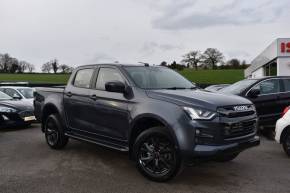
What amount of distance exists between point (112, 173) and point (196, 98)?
193 centimetres

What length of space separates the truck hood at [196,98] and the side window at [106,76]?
96 cm

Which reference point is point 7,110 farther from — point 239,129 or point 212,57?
point 212,57

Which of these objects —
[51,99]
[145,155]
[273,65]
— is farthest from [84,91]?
[273,65]

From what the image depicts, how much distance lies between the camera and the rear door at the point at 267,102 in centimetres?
961

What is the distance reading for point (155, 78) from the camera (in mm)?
6371

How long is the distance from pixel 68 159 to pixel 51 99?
156 cm

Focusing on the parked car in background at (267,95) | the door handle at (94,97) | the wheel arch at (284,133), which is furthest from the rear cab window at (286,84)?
the door handle at (94,97)

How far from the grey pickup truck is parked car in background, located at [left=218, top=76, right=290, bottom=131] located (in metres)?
3.52

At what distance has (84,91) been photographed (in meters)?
6.82

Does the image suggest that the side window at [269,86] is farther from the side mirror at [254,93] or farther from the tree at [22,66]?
the tree at [22,66]

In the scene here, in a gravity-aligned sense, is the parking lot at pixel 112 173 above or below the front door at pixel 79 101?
below

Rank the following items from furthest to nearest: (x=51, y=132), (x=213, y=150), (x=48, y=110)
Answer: (x=48, y=110) → (x=51, y=132) → (x=213, y=150)

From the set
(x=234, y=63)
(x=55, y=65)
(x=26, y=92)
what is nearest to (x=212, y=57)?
(x=234, y=63)

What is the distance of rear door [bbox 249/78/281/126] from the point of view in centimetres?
961
